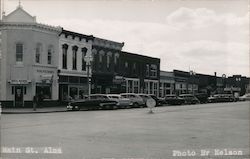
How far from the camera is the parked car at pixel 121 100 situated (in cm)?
3388

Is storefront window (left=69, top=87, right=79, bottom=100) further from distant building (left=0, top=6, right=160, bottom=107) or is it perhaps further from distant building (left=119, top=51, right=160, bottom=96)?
distant building (left=119, top=51, right=160, bottom=96)

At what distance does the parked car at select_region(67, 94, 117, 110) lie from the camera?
31.9 m

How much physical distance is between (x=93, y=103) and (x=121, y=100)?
12.0 ft

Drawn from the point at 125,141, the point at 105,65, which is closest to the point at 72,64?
the point at 105,65

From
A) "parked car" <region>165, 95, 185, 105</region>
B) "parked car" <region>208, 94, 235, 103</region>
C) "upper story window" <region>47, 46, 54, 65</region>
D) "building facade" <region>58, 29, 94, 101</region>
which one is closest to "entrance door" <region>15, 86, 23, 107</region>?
"upper story window" <region>47, 46, 54, 65</region>

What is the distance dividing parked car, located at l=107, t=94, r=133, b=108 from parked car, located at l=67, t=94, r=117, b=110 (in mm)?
771

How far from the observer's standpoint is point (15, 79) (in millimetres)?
33812

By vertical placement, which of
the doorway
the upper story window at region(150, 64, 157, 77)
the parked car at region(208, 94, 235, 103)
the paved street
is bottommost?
the paved street

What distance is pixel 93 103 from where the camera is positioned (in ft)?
105

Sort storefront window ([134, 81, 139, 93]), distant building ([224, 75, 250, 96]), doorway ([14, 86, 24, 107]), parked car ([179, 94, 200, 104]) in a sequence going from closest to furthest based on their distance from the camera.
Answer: doorway ([14, 86, 24, 107]) < parked car ([179, 94, 200, 104]) < storefront window ([134, 81, 139, 93]) < distant building ([224, 75, 250, 96])

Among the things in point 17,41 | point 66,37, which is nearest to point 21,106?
point 17,41

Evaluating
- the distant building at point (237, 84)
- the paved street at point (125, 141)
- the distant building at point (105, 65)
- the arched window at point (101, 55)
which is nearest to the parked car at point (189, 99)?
the distant building at point (105, 65)

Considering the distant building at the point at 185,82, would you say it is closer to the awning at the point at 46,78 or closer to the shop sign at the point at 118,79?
the shop sign at the point at 118,79

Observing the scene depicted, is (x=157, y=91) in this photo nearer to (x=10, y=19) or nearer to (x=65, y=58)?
(x=65, y=58)
